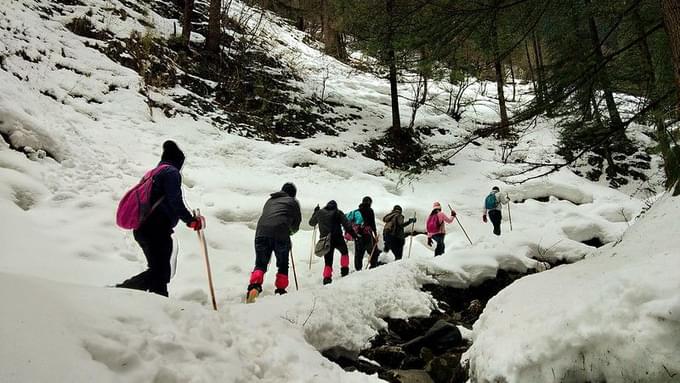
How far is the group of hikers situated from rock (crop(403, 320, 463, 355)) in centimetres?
192

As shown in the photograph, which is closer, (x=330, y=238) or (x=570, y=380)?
(x=570, y=380)

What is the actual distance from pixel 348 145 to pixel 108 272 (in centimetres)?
1032

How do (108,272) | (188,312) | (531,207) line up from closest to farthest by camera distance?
1. (188,312)
2. (108,272)
3. (531,207)

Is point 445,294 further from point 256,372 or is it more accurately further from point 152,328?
point 152,328

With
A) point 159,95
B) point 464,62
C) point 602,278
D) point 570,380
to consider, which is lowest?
point 570,380

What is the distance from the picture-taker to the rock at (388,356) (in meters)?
4.10

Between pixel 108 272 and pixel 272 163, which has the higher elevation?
pixel 272 163

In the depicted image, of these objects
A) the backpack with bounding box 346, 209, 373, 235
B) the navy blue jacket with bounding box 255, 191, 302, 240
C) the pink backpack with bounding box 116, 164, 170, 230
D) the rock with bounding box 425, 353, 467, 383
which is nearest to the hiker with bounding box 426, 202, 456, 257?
the backpack with bounding box 346, 209, 373, 235

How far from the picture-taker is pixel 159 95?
476 inches

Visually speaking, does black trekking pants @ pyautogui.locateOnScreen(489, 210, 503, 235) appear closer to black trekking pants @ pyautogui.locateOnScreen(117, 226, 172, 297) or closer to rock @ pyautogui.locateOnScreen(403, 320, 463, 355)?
rock @ pyautogui.locateOnScreen(403, 320, 463, 355)

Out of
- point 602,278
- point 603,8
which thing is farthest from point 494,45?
point 602,278

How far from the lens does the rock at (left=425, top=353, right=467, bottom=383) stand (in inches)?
141

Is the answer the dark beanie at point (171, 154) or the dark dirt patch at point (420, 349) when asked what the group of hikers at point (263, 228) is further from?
the dark dirt patch at point (420, 349)

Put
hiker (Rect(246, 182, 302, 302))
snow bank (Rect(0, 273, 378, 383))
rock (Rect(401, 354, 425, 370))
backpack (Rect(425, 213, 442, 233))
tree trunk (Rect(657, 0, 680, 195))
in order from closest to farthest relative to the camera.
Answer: snow bank (Rect(0, 273, 378, 383))
tree trunk (Rect(657, 0, 680, 195))
rock (Rect(401, 354, 425, 370))
hiker (Rect(246, 182, 302, 302))
backpack (Rect(425, 213, 442, 233))
